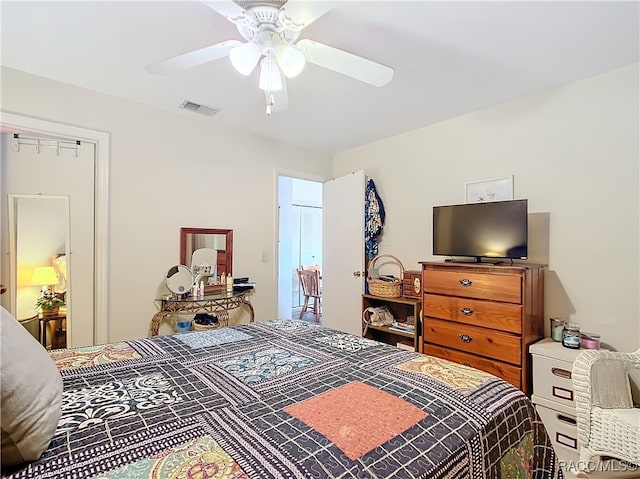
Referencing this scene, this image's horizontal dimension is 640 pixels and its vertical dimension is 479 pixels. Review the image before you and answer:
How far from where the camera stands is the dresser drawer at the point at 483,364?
90.2 inches

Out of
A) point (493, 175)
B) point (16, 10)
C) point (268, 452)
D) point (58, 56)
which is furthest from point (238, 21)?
point (493, 175)

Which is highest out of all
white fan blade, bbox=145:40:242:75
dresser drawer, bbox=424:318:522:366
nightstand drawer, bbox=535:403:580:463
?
white fan blade, bbox=145:40:242:75

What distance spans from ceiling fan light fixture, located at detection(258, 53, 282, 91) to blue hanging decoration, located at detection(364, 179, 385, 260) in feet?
7.11

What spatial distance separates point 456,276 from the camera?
2592 mm

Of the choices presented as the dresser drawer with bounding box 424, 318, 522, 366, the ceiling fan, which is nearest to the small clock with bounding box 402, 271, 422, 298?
the dresser drawer with bounding box 424, 318, 522, 366

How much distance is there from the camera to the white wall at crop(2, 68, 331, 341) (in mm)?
2570

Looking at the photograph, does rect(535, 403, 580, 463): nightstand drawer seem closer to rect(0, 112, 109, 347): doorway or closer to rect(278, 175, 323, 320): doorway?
rect(0, 112, 109, 347): doorway

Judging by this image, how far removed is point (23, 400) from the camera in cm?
76

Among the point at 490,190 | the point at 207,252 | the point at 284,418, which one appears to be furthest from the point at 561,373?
the point at 207,252

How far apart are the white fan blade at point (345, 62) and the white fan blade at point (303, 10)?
10 cm

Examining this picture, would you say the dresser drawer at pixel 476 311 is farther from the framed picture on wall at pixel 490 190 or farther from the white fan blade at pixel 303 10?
the white fan blade at pixel 303 10

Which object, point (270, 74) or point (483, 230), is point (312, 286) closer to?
point (483, 230)

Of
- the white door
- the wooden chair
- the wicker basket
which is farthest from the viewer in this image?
the wooden chair

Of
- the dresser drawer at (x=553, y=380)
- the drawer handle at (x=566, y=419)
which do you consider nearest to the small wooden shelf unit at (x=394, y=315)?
the dresser drawer at (x=553, y=380)
